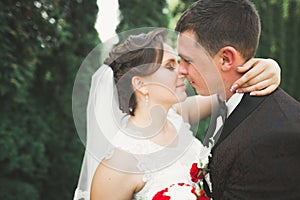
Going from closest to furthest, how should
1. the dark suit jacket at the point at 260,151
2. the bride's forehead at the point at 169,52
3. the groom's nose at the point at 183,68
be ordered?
the dark suit jacket at the point at 260,151
the groom's nose at the point at 183,68
the bride's forehead at the point at 169,52

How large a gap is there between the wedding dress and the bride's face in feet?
0.79

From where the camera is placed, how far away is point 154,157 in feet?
8.10

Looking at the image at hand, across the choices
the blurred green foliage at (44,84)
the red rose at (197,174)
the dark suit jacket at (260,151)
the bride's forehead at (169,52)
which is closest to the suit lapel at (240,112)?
the dark suit jacket at (260,151)

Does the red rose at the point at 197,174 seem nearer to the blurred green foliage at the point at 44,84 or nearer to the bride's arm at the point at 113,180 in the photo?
the bride's arm at the point at 113,180

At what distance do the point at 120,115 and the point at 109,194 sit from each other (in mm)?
618

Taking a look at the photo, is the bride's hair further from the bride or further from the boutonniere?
the boutonniere

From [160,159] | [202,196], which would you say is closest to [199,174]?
[202,196]

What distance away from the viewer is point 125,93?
107 inches

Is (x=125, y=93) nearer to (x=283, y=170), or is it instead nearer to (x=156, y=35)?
(x=156, y=35)

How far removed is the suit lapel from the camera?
1.87 metres

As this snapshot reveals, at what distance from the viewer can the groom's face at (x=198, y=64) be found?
1.98 metres

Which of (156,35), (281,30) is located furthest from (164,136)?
(281,30)

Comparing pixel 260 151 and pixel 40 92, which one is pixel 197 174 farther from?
pixel 40 92

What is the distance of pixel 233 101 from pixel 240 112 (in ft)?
0.42
